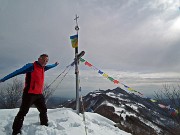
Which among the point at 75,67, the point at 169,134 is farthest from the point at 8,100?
the point at 169,134

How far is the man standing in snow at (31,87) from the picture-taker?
19.6 feet

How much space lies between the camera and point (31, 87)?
19.9 feet

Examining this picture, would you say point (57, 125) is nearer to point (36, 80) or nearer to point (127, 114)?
point (36, 80)

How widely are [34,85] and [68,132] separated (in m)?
1.70

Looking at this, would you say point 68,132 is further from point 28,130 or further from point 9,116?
point 9,116

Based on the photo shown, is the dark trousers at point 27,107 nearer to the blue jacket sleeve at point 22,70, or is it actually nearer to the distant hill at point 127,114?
the blue jacket sleeve at point 22,70

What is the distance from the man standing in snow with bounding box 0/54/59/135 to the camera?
597 centimetres

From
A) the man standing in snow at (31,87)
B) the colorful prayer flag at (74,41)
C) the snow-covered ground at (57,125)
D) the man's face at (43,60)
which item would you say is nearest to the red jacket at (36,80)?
the man standing in snow at (31,87)

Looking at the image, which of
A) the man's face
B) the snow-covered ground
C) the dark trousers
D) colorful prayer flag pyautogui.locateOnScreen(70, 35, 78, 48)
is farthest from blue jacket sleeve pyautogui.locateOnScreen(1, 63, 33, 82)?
colorful prayer flag pyautogui.locateOnScreen(70, 35, 78, 48)

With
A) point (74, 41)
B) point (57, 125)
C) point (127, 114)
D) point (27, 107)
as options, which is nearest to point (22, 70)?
point (27, 107)

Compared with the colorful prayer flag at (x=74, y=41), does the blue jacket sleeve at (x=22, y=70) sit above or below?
below

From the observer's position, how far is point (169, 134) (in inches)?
3118

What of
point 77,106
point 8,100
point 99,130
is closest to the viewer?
point 99,130

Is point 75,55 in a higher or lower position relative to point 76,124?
higher
